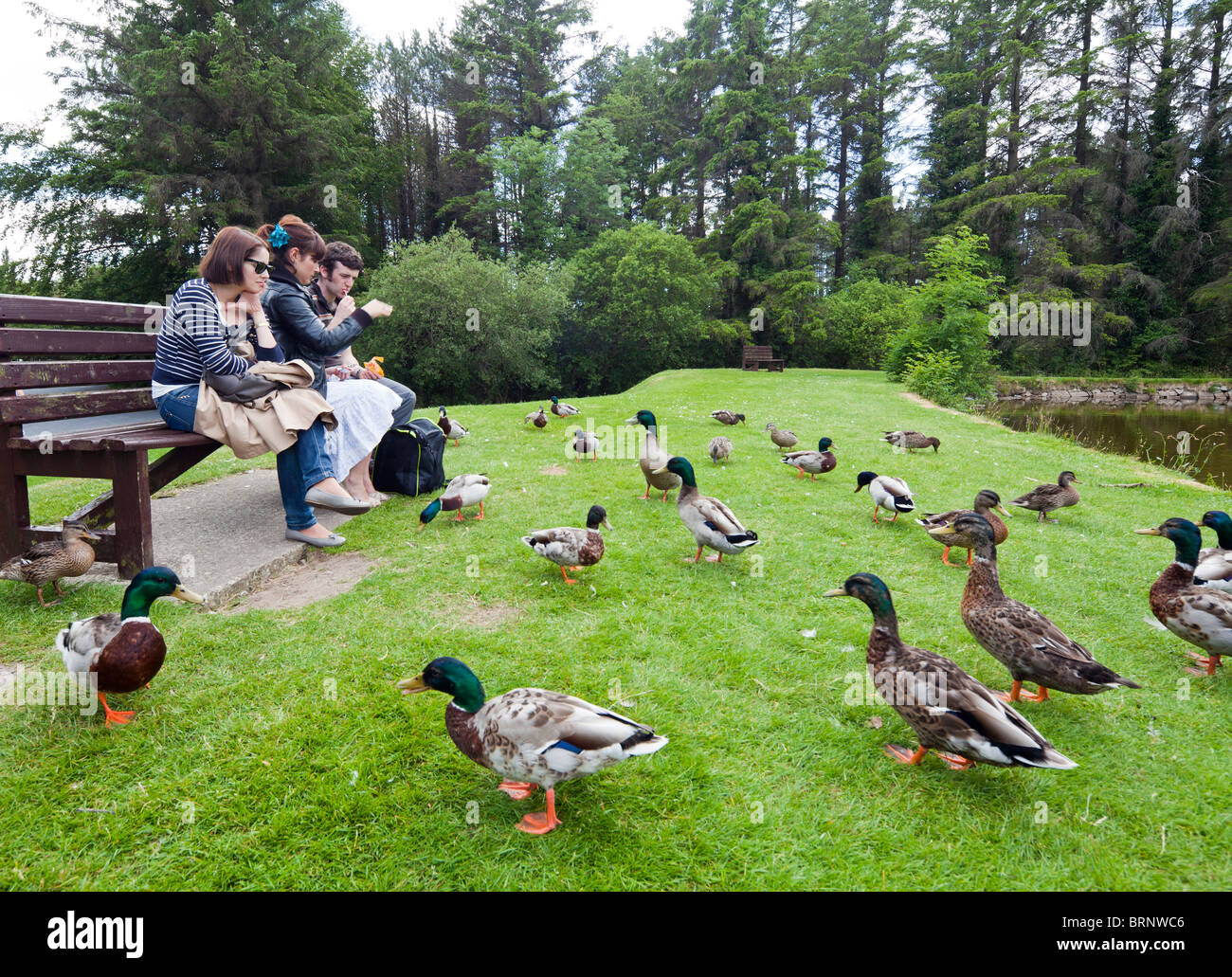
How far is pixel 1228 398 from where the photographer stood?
26500 millimetres

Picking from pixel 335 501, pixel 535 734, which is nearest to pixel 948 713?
pixel 535 734

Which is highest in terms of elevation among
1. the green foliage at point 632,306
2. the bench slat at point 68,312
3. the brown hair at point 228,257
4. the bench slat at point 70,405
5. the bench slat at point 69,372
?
the green foliage at point 632,306

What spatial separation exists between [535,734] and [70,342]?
478 cm

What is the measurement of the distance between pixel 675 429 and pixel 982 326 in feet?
55.6

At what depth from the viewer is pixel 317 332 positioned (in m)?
5.49

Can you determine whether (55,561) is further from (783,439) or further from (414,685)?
(783,439)

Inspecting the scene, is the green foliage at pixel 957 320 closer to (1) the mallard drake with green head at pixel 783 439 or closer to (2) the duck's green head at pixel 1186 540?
(1) the mallard drake with green head at pixel 783 439

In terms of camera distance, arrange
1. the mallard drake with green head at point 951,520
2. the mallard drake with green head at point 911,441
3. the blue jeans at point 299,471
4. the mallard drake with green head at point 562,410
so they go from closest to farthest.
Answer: the blue jeans at point 299,471
the mallard drake with green head at point 951,520
the mallard drake with green head at point 911,441
the mallard drake with green head at point 562,410

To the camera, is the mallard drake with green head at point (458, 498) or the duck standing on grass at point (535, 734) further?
the mallard drake with green head at point (458, 498)

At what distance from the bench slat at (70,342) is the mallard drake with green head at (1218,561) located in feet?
26.7

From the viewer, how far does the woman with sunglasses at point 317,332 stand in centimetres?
545

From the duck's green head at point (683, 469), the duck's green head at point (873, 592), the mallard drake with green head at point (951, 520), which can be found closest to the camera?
the duck's green head at point (873, 592)

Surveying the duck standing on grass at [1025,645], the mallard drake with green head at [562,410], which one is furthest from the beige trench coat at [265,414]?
the mallard drake with green head at [562,410]

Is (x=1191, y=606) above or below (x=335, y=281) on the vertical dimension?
below
